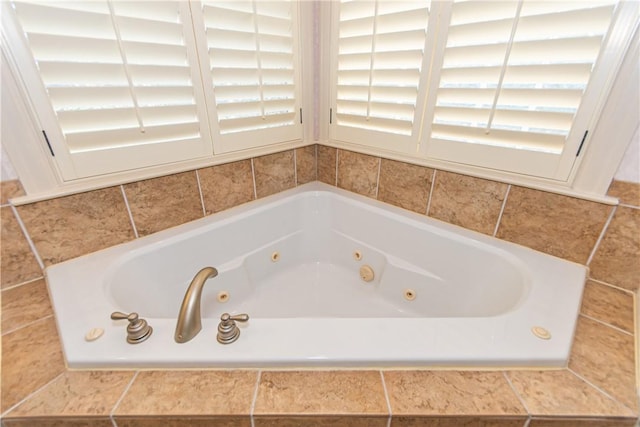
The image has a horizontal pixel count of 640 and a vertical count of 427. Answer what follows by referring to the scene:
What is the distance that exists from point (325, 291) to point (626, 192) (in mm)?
1192

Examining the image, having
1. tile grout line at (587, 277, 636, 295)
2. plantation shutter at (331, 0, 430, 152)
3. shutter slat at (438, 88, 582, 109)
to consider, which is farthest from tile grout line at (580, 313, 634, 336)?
plantation shutter at (331, 0, 430, 152)

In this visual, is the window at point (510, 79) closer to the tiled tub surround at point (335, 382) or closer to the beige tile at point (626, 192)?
the beige tile at point (626, 192)

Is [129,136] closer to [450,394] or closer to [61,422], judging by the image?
[61,422]

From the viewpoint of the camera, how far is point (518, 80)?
887 millimetres

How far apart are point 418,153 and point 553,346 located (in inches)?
31.8

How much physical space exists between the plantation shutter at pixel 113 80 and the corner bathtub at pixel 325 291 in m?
0.35

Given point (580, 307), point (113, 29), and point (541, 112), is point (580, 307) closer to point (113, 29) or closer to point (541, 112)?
point (541, 112)

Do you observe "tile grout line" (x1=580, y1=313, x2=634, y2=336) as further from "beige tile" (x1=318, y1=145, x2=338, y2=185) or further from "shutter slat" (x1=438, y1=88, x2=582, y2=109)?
"beige tile" (x1=318, y1=145, x2=338, y2=185)

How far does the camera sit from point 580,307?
80 centimetres

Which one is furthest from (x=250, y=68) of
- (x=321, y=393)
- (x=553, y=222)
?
(x=553, y=222)

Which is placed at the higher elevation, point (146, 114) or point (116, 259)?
point (146, 114)

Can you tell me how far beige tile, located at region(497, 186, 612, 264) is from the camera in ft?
2.93

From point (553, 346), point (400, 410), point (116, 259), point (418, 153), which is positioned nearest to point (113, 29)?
point (116, 259)

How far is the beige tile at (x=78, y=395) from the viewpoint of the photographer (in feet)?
1.77
